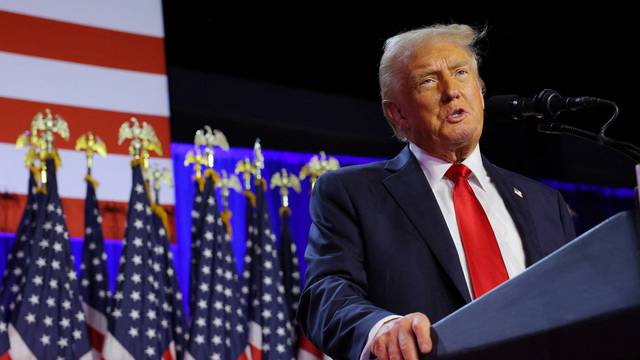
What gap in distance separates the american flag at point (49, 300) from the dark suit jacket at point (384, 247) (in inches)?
113

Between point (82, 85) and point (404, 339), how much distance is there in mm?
4326

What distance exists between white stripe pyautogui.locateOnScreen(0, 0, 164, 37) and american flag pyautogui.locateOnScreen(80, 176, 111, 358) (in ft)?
3.71

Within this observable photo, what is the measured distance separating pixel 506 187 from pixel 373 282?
39 cm

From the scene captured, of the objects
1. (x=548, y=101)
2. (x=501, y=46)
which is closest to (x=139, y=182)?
(x=501, y=46)

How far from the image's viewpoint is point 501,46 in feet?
21.0

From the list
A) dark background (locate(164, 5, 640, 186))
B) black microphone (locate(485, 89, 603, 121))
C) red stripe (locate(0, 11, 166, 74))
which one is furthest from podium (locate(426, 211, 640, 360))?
dark background (locate(164, 5, 640, 186))

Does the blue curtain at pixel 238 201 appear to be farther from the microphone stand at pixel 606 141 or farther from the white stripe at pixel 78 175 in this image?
the microphone stand at pixel 606 141

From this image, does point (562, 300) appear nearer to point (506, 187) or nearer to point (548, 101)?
point (548, 101)

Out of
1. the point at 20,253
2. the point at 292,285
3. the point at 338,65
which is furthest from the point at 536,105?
the point at 338,65

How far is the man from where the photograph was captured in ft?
5.00

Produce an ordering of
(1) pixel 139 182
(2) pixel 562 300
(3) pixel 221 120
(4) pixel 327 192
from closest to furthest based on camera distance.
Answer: (2) pixel 562 300 → (4) pixel 327 192 → (1) pixel 139 182 → (3) pixel 221 120

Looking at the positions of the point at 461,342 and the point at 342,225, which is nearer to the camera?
the point at 461,342

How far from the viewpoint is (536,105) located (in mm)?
1463

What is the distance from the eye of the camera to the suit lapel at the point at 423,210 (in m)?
1.53
